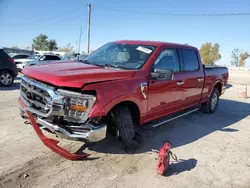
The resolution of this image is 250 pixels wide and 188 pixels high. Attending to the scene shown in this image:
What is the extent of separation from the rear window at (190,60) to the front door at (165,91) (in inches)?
14.5

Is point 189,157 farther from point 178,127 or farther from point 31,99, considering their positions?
point 31,99

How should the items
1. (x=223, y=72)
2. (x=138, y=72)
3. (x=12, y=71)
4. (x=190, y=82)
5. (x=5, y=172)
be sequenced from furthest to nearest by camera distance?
(x=12, y=71)
(x=223, y=72)
(x=190, y=82)
(x=138, y=72)
(x=5, y=172)

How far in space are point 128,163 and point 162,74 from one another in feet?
5.10

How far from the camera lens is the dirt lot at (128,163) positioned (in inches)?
127

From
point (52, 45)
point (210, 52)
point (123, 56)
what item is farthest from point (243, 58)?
point (123, 56)

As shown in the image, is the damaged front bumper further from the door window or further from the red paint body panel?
the door window

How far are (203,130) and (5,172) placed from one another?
434cm

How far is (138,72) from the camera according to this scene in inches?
160

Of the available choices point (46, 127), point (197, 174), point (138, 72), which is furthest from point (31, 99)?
point (197, 174)

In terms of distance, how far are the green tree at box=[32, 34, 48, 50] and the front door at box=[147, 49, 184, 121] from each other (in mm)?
74436

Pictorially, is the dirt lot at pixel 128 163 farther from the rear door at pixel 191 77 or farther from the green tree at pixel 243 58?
the green tree at pixel 243 58

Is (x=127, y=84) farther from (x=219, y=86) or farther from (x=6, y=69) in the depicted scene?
(x=6, y=69)

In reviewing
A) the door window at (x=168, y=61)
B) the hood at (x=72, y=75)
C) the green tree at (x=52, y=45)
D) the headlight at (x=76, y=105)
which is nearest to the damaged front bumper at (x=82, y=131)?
the headlight at (x=76, y=105)

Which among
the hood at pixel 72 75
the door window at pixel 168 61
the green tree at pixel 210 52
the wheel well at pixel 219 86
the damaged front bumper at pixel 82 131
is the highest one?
the green tree at pixel 210 52
